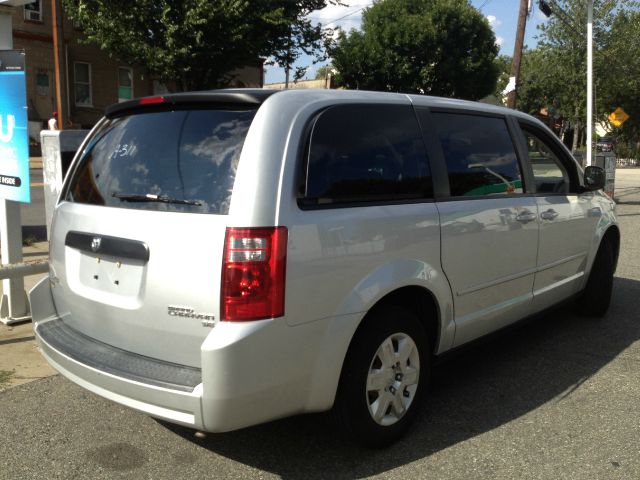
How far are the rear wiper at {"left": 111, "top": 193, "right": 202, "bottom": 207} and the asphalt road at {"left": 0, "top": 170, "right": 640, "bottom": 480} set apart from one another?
1.26 meters

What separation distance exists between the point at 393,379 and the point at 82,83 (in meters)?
26.0

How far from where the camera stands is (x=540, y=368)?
14.5 ft

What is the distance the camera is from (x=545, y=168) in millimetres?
4715

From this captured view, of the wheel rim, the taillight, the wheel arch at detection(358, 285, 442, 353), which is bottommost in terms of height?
the wheel rim

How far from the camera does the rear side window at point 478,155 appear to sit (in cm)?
371

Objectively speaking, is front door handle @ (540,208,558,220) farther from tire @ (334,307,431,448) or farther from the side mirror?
tire @ (334,307,431,448)

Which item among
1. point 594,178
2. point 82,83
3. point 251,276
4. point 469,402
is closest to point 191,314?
point 251,276

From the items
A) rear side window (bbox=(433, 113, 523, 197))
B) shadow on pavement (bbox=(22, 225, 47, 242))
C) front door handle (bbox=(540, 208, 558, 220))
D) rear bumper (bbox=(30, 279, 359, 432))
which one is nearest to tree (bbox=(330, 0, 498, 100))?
shadow on pavement (bbox=(22, 225, 47, 242))

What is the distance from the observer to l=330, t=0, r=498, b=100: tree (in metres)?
31.3

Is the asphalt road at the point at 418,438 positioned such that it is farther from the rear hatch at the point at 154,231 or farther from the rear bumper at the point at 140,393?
the rear hatch at the point at 154,231

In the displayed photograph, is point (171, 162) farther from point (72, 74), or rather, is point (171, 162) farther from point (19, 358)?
point (72, 74)

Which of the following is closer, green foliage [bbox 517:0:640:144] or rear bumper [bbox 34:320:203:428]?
rear bumper [bbox 34:320:203:428]

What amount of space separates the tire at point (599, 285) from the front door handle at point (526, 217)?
148 cm

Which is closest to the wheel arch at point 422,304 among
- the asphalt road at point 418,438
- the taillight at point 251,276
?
the asphalt road at point 418,438
